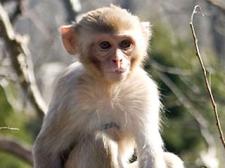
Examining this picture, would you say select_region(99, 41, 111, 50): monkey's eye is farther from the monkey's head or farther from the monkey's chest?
the monkey's chest

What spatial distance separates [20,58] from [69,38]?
2.43m

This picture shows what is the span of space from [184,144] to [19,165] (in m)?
4.87

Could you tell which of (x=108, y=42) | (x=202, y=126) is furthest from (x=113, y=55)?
(x=202, y=126)

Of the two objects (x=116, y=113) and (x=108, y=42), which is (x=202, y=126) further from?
(x=108, y=42)

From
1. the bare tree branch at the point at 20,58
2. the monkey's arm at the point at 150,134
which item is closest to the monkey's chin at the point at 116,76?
the monkey's arm at the point at 150,134

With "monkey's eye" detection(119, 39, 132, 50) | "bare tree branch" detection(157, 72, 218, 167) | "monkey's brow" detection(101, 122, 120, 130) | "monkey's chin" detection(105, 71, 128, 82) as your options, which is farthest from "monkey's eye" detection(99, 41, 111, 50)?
"bare tree branch" detection(157, 72, 218, 167)

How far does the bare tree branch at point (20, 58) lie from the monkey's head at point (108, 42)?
6.65ft

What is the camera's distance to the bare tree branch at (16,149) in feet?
33.8

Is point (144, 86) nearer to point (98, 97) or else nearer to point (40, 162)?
point (98, 97)

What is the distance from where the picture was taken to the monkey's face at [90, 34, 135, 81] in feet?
23.5

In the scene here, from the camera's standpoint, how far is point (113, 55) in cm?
719

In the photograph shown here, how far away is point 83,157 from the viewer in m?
7.39

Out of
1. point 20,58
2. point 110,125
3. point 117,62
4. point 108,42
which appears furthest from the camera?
point 20,58

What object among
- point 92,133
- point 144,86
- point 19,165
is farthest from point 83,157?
point 19,165
